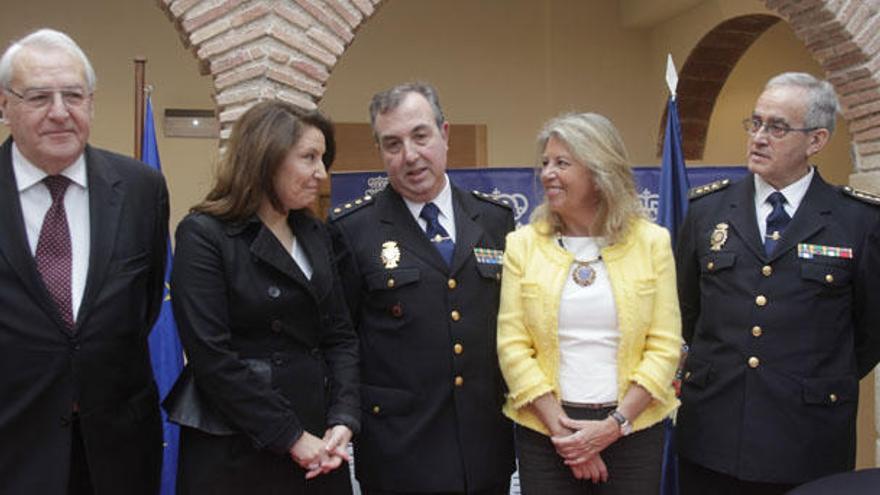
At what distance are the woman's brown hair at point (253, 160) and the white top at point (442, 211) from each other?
1.38 feet

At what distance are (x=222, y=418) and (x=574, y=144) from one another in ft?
3.68

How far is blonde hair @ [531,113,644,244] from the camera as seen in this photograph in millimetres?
2207

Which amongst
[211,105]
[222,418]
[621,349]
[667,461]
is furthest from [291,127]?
[211,105]

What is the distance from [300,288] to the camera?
6.83ft

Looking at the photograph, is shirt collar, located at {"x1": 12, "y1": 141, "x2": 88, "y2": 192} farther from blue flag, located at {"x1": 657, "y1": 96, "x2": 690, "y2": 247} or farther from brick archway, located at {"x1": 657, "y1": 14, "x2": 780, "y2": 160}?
brick archway, located at {"x1": 657, "y1": 14, "x2": 780, "y2": 160}

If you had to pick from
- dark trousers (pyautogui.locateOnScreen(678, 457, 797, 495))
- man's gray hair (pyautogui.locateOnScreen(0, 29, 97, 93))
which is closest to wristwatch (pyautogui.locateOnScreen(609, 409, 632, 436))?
dark trousers (pyautogui.locateOnScreen(678, 457, 797, 495))

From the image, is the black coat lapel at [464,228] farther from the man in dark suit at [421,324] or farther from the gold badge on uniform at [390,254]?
the gold badge on uniform at [390,254]

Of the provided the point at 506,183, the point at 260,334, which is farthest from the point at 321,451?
the point at 506,183

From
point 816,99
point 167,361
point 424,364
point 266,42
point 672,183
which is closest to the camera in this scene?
point 424,364

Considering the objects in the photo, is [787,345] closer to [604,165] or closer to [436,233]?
[604,165]

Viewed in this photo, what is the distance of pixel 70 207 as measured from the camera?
81.4 inches

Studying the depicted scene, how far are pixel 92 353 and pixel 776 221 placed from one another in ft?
6.29

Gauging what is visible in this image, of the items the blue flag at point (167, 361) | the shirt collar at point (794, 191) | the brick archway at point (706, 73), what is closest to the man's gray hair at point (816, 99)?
the shirt collar at point (794, 191)

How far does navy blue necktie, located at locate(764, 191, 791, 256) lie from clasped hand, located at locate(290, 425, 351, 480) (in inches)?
53.1
